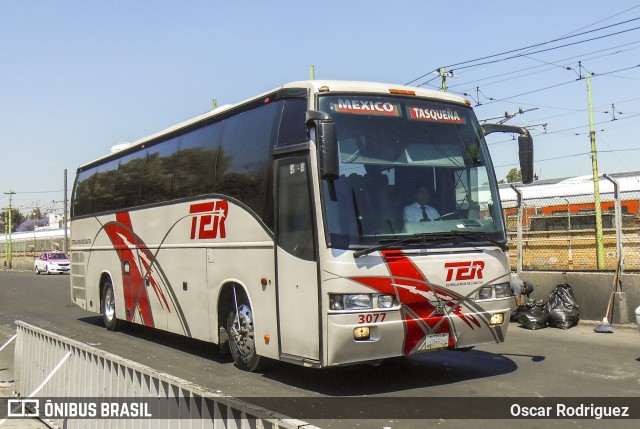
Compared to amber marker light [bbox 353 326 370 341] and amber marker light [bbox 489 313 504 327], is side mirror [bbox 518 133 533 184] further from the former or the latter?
amber marker light [bbox 353 326 370 341]

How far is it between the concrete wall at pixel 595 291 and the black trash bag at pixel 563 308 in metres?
0.26

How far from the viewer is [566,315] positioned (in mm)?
12922

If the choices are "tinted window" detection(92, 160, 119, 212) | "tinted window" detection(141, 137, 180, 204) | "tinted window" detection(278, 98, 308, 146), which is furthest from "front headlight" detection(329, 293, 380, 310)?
"tinted window" detection(92, 160, 119, 212)

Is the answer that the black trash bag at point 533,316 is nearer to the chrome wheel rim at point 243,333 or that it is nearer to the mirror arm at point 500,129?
the mirror arm at point 500,129

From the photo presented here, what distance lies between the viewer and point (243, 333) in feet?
30.5

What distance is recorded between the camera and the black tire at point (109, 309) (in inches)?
575

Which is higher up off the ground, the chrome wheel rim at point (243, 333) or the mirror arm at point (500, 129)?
the mirror arm at point (500, 129)

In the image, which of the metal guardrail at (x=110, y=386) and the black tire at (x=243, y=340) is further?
the black tire at (x=243, y=340)

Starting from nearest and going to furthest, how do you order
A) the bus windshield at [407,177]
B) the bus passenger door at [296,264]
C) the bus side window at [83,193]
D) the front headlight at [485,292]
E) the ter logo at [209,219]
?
the bus windshield at [407,177], the bus passenger door at [296,264], the front headlight at [485,292], the ter logo at [209,219], the bus side window at [83,193]

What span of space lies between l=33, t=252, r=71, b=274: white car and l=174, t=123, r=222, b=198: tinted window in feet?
128

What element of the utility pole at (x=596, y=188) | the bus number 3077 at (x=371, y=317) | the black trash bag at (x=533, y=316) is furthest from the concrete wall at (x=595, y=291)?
the bus number 3077 at (x=371, y=317)

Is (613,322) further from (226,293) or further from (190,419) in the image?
(190,419)

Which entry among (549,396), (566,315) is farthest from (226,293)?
(566,315)

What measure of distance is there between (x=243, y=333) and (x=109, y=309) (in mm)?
6550
